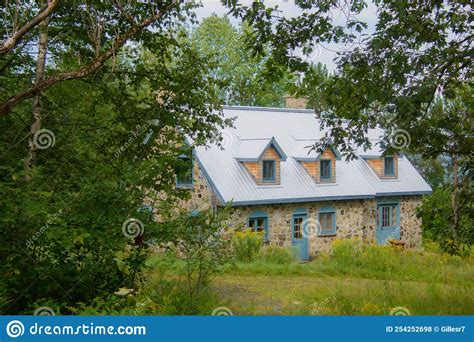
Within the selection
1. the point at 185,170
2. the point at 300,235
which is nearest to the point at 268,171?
the point at 300,235

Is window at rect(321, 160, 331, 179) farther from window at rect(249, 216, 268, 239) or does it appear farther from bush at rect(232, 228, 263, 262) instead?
bush at rect(232, 228, 263, 262)

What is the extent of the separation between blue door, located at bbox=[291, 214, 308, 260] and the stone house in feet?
0.10

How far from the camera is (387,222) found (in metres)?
19.9

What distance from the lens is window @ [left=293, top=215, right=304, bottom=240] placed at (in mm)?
17641

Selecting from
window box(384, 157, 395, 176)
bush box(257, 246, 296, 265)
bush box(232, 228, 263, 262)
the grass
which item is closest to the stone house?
window box(384, 157, 395, 176)

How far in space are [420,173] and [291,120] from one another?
→ 7.86 meters

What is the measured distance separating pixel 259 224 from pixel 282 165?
198cm

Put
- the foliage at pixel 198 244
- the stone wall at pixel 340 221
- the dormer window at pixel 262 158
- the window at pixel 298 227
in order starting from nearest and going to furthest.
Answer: the foliage at pixel 198 244
the dormer window at pixel 262 158
the stone wall at pixel 340 221
the window at pixel 298 227

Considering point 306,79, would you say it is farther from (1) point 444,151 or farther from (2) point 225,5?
(1) point 444,151

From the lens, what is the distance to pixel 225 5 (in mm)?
9594

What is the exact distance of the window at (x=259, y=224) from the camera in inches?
654

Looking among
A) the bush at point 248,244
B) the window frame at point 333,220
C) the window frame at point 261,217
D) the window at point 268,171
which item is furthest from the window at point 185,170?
the window frame at point 333,220

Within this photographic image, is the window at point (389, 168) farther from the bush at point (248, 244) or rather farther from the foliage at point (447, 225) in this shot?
the foliage at point (447, 225)

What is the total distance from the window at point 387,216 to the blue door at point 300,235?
295 centimetres
